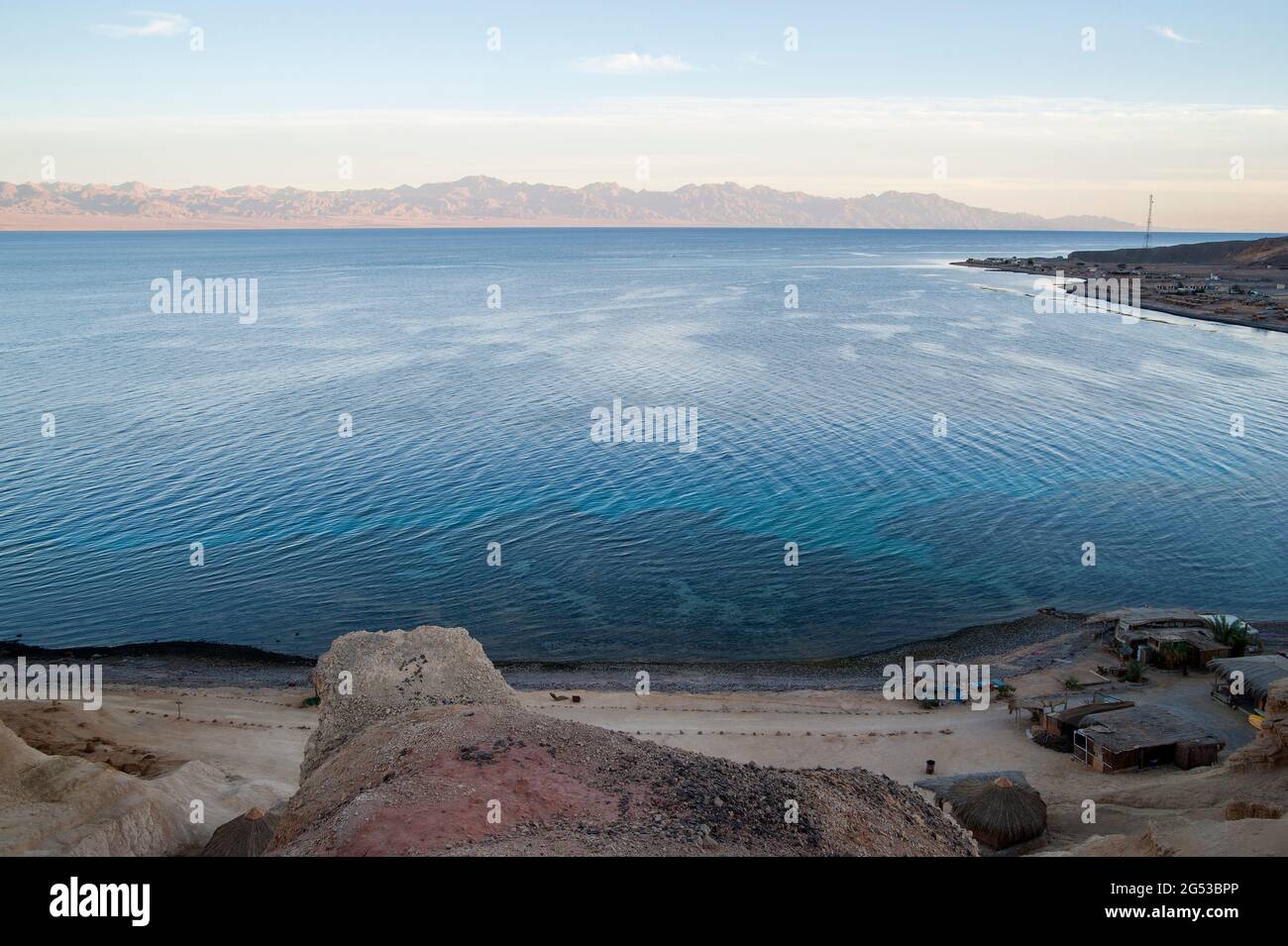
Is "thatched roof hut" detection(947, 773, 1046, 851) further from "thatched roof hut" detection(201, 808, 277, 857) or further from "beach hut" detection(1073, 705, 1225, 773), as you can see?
"thatched roof hut" detection(201, 808, 277, 857)

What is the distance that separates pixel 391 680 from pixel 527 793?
5.95m

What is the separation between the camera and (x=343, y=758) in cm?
1667

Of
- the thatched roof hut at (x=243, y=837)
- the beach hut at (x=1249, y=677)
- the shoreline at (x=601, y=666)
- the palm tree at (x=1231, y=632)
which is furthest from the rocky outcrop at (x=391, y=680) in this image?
the palm tree at (x=1231, y=632)

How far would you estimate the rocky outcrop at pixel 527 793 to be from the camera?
1312 centimetres

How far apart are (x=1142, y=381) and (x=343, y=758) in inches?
A: 3492

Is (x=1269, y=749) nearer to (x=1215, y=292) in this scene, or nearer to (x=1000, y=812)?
(x=1000, y=812)

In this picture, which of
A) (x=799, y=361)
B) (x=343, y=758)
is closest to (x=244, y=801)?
(x=343, y=758)

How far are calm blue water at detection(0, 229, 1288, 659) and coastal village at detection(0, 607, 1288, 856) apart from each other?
4.51 meters

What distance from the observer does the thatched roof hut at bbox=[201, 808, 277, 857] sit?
19.9 metres

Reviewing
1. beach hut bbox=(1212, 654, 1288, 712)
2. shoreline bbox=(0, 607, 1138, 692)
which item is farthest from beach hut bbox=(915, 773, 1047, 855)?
shoreline bbox=(0, 607, 1138, 692)

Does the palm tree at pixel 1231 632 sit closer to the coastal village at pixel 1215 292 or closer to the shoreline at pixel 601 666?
the shoreline at pixel 601 666
